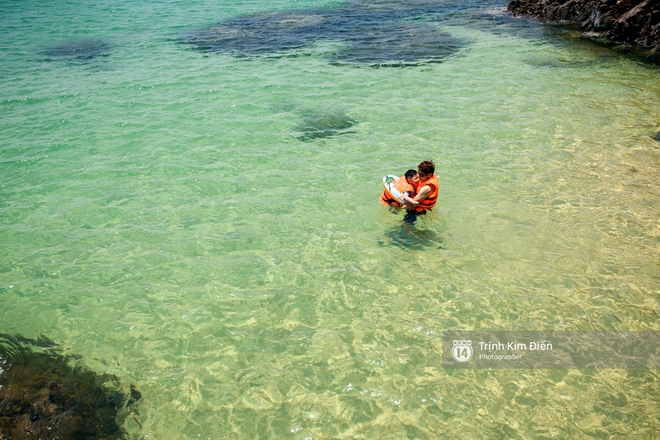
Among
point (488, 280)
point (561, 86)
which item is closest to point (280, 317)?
point (488, 280)

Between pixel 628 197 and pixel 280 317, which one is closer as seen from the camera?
pixel 280 317

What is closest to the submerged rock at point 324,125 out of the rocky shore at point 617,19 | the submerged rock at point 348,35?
the submerged rock at point 348,35

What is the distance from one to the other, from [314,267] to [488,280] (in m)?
3.04

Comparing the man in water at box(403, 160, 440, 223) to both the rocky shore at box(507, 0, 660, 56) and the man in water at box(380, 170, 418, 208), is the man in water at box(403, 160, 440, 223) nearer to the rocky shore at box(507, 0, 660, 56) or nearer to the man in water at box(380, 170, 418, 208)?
the man in water at box(380, 170, 418, 208)

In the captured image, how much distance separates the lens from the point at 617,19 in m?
19.3

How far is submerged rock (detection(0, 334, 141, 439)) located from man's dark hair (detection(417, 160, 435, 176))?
5857 mm

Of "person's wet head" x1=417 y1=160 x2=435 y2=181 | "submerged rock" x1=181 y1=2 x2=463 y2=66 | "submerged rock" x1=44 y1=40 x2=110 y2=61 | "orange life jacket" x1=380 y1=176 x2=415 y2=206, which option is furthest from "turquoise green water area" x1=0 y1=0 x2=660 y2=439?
"submerged rock" x1=44 y1=40 x2=110 y2=61

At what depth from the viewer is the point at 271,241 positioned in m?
8.45

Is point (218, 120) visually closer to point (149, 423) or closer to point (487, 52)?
point (149, 423)

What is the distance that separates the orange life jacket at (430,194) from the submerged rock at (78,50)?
64.2ft

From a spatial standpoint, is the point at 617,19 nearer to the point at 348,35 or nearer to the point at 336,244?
the point at 348,35

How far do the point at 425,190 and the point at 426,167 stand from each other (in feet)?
1.45

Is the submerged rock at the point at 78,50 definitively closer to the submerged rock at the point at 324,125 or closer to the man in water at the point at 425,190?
the submerged rock at the point at 324,125

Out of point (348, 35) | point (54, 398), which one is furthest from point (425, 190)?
point (348, 35)
